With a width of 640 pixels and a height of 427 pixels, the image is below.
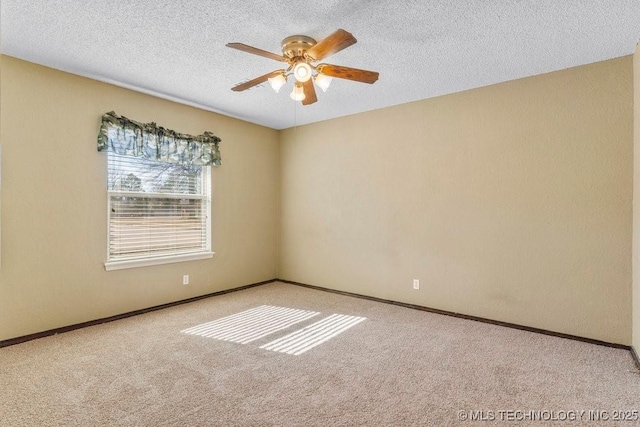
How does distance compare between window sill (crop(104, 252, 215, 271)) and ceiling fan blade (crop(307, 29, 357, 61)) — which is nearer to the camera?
ceiling fan blade (crop(307, 29, 357, 61))

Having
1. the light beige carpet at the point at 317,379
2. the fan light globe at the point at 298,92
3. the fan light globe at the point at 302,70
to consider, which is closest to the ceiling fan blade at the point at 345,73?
the fan light globe at the point at 302,70

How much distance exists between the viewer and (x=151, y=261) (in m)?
4.01

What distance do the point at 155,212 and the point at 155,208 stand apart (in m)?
0.05

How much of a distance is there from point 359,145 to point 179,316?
310 centimetres

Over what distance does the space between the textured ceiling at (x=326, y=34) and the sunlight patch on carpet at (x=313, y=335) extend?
2.53 metres

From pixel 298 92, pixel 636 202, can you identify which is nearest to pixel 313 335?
pixel 298 92

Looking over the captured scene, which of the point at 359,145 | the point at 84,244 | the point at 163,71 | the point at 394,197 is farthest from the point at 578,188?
the point at 84,244

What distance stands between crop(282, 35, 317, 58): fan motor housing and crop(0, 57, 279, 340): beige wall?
2.19 metres

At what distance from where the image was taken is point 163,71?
3.34 meters

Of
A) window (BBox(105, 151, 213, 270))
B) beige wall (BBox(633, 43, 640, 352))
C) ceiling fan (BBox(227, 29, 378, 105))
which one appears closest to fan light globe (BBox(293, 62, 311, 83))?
ceiling fan (BBox(227, 29, 378, 105))

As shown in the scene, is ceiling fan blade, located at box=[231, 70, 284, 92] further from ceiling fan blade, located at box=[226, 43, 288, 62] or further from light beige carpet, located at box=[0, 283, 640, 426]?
light beige carpet, located at box=[0, 283, 640, 426]

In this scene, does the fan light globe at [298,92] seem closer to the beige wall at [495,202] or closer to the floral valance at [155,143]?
the beige wall at [495,202]

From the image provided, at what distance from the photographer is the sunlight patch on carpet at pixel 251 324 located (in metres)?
3.24

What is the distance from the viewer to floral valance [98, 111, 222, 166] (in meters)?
3.59
